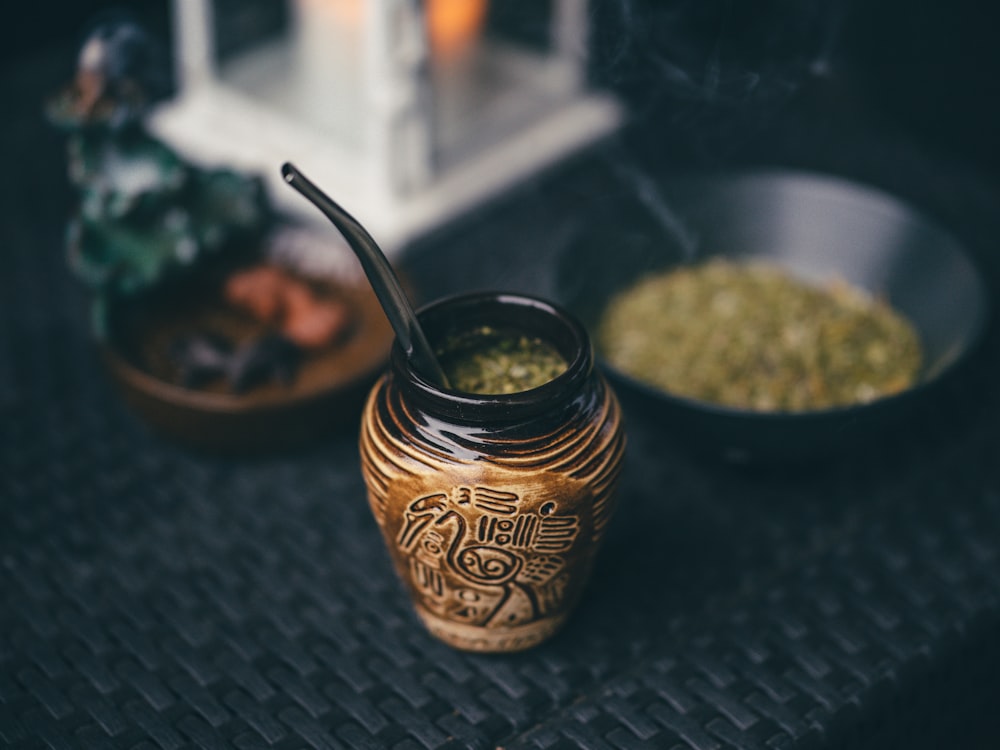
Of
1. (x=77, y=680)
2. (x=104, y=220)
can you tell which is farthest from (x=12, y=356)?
(x=77, y=680)

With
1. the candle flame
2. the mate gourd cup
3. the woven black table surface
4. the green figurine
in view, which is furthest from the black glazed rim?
the candle flame

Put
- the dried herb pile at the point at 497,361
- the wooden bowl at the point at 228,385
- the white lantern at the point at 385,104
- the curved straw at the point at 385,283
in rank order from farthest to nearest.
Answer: the white lantern at the point at 385,104
the wooden bowl at the point at 228,385
the dried herb pile at the point at 497,361
the curved straw at the point at 385,283

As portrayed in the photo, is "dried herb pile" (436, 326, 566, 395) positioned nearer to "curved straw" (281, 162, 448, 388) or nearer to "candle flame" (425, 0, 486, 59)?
"curved straw" (281, 162, 448, 388)

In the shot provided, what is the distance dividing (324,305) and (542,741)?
576mm

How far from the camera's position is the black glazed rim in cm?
81

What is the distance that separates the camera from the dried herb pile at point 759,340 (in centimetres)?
116

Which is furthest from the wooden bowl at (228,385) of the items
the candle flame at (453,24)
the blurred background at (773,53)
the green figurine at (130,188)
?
the blurred background at (773,53)

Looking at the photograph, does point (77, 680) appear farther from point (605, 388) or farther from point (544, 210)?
point (544, 210)

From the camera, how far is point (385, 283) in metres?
0.84

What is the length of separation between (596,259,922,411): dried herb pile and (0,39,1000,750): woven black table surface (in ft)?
0.28

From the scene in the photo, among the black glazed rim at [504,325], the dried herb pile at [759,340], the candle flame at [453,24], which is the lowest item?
the dried herb pile at [759,340]

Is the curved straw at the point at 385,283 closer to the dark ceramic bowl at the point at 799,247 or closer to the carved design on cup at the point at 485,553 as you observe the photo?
the carved design on cup at the point at 485,553

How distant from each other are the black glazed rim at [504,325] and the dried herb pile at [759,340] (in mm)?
297

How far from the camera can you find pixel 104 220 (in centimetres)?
122
